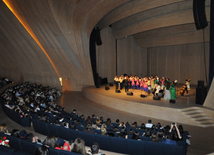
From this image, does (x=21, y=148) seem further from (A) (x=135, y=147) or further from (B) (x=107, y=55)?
(B) (x=107, y=55)

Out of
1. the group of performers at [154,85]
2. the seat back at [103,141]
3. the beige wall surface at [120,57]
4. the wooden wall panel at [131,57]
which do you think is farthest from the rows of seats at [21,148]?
the wooden wall panel at [131,57]

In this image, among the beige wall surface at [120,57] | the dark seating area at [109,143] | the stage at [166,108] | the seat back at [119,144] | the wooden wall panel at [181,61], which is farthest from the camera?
the beige wall surface at [120,57]

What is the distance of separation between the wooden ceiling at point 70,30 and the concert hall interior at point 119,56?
65 mm

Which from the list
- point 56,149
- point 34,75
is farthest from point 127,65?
point 56,149

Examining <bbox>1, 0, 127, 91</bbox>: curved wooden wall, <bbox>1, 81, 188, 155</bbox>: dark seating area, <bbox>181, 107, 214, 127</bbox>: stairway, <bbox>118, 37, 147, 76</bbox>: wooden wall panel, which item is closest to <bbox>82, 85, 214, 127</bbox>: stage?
<bbox>181, 107, 214, 127</bbox>: stairway

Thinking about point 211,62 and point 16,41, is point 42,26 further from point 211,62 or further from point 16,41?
point 211,62

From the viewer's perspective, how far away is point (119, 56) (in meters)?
21.6

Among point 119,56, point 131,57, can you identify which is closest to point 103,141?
point 119,56

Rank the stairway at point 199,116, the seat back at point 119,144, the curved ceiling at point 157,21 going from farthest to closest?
1. the curved ceiling at point 157,21
2. the stairway at point 199,116
3. the seat back at point 119,144

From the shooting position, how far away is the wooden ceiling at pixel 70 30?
1279 centimetres

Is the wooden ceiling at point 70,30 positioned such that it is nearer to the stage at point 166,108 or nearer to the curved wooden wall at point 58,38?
the curved wooden wall at point 58,38

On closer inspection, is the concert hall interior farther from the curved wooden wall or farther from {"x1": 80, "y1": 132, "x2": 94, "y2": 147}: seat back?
{"x1": 80, "y1": 132, "x2": 94, "y2": 147}: seat back

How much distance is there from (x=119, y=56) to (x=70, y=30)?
25.5ft

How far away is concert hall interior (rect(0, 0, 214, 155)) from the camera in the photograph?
31.6 ft
